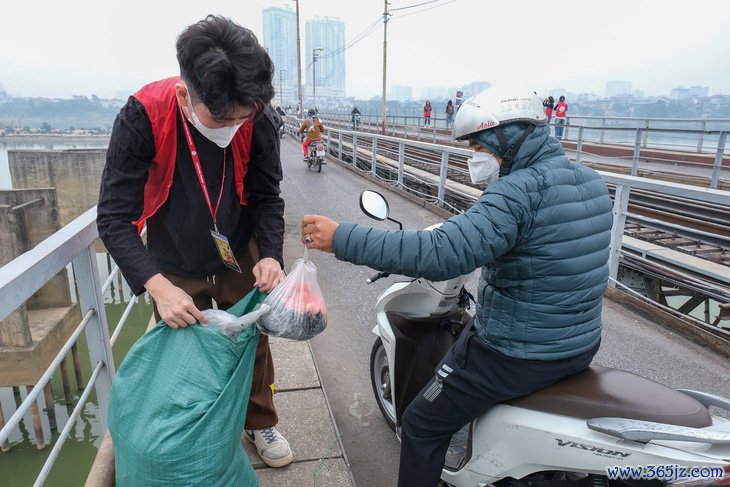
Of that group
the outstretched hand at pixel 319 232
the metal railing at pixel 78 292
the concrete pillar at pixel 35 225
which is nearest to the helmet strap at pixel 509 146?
the outstretched hand at pixel 319 232

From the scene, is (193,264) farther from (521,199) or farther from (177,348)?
(521,199)

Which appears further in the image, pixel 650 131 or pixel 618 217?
pixel 650 131

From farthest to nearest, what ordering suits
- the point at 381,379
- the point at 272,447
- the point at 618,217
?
1. the point at 618,217
2. the point at 381,379
3. the point at 272,447

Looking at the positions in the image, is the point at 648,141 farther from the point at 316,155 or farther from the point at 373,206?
the point at 373,206

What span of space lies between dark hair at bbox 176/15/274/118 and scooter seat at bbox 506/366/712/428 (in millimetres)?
1370

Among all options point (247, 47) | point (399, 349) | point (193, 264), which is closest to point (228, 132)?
point (247, 47)

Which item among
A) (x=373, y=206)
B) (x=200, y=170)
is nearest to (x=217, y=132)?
(x=200, y=170)

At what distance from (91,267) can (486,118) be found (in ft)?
5.85

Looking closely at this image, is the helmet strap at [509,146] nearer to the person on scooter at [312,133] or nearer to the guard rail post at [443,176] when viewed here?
the guard rail post at [443,176]

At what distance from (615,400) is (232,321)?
4.24ft

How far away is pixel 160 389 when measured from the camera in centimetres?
168

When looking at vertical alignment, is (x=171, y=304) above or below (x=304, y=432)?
above

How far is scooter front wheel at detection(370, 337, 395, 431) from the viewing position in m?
2.99

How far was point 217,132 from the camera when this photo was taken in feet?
5.83
